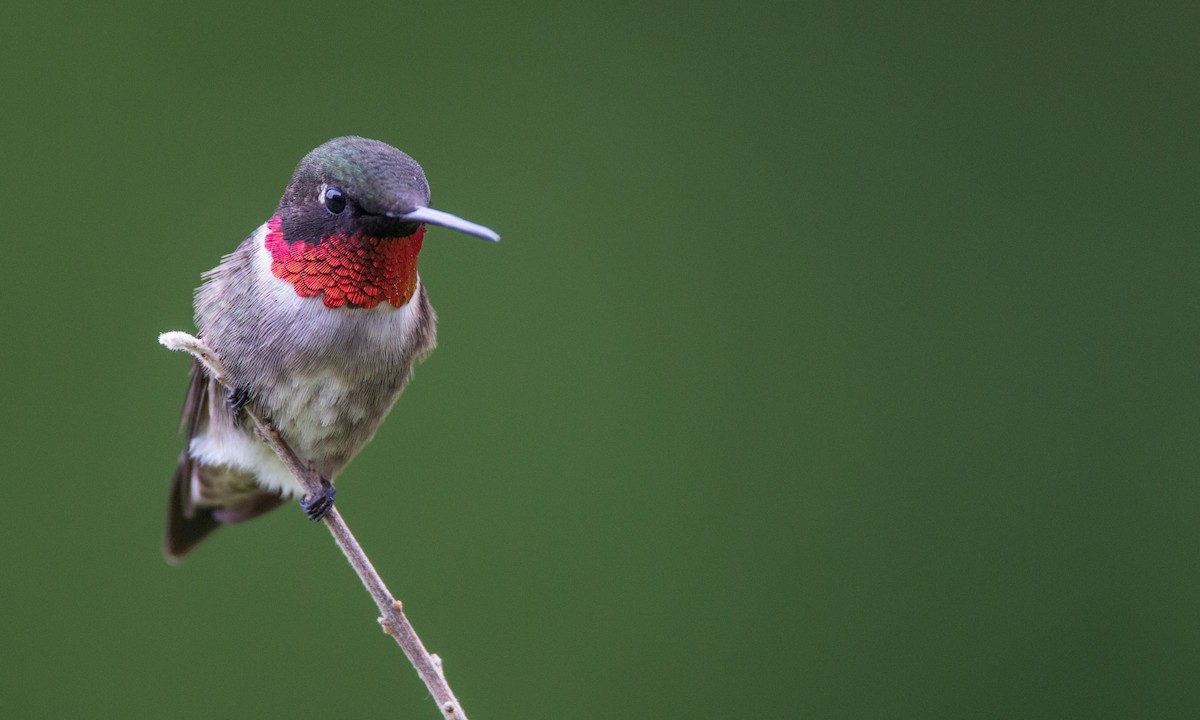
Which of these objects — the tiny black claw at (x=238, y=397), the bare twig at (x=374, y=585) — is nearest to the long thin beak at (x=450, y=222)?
the bare twig at (x=374, y=585)

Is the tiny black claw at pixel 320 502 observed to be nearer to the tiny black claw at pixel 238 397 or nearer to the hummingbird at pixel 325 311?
the hummingbird at pixel 325 311

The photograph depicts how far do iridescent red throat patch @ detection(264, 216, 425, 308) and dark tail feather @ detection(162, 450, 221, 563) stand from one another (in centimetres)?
73

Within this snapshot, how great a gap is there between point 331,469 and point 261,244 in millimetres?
339

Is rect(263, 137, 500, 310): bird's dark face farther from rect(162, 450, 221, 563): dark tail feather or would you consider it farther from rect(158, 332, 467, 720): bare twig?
rect(162, 450, 221, 563): dark tail feather

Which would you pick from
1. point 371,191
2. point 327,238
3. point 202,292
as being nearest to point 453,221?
point 371,191

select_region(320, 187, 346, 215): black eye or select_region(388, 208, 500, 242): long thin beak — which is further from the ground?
select_region(320, 187, 346, 215): black eye

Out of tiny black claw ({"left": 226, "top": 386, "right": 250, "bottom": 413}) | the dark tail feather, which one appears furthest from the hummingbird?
the dark tail feather

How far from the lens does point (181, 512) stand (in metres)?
2.07

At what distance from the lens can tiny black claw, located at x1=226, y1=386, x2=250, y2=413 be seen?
156 cm

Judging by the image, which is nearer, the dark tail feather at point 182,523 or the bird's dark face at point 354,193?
the bird's dark face at point 354,193

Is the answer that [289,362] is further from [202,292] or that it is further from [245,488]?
[245,488]

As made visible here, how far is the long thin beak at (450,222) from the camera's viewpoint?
1.00 meters

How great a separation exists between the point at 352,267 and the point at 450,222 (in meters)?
0.33

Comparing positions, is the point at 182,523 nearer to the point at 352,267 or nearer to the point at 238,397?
the point at 238,397
